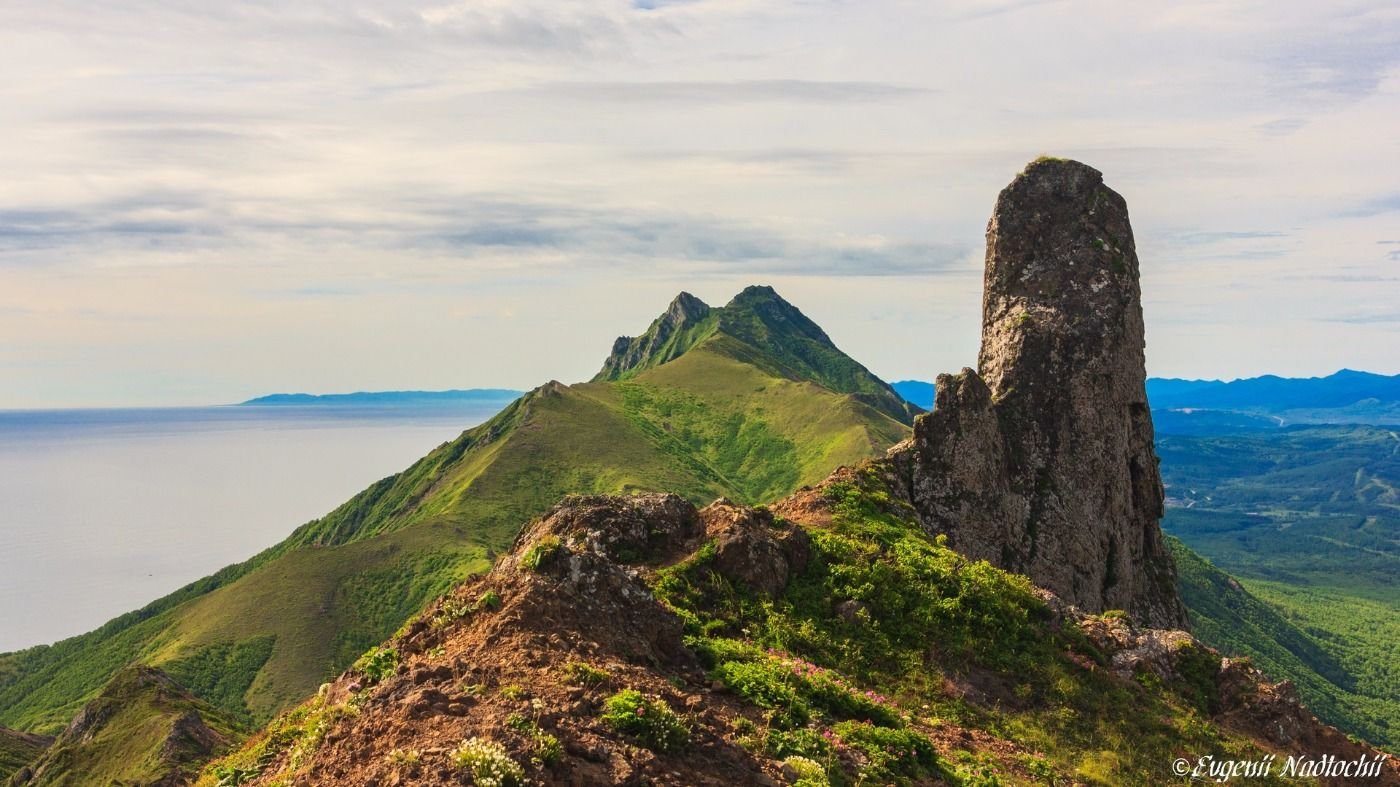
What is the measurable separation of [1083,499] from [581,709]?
3496 cm

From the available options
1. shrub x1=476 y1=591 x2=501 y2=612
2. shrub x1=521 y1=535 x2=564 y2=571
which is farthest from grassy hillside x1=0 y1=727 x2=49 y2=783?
shrub x1=476 y1=591 x2=501 y2=612

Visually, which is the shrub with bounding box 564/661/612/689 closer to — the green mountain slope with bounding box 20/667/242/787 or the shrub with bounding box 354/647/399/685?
the shrub with bounding box 354/647/399/685

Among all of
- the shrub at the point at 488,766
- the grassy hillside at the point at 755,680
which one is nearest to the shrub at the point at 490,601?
the grassy hillside at the point at 755,680

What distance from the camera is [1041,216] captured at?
1994 inches

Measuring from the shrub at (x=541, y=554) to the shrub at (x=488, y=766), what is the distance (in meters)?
7.41

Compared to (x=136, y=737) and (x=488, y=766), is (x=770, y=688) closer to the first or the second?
(x=488, y=766)

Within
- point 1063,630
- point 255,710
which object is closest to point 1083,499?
point 1063,630

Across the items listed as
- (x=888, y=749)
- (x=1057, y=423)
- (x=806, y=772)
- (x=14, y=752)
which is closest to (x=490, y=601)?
(x=806, y=772)

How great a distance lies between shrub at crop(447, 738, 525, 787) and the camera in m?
12.6

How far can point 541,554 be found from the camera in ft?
67.9

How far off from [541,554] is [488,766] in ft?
26.4

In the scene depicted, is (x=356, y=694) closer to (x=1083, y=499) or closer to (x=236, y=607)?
(x=1083, y=499)

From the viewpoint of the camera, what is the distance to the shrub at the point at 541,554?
20406 millimetres

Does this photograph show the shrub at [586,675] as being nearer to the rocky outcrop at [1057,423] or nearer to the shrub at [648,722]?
the shrub at [648,722]
